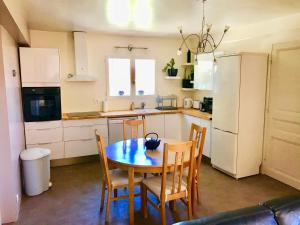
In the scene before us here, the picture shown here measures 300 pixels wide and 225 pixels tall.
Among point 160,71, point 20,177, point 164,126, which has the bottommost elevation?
point 20,177

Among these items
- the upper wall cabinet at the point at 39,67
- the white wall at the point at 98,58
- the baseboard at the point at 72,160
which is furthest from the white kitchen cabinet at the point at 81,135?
the upper wall cabinet at the point at 39,67

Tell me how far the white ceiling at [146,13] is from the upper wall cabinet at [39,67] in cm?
47

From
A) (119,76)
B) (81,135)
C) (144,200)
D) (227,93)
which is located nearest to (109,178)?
(144,200)

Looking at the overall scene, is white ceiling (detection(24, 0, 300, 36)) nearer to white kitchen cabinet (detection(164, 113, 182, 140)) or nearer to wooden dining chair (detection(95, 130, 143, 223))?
wooden dining chair (detection(95, 130, 143, 223))

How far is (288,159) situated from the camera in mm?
3527

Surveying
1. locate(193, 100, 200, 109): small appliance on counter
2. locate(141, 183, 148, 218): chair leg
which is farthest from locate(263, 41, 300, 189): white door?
locate(141, 183, 148, 218): chair leg

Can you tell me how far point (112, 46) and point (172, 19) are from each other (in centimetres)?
177

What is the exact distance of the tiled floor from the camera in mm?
2717

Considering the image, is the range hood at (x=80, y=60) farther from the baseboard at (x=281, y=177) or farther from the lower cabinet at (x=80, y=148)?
the baseboard at (x=281, y=177)

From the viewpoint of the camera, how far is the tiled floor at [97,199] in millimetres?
2717

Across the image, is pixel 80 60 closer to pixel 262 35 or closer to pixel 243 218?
pixel 262 35

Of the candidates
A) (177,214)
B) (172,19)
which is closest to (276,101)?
(172,19)

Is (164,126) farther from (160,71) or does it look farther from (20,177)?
(20,177)

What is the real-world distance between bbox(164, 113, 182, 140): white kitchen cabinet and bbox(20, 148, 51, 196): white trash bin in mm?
2488
